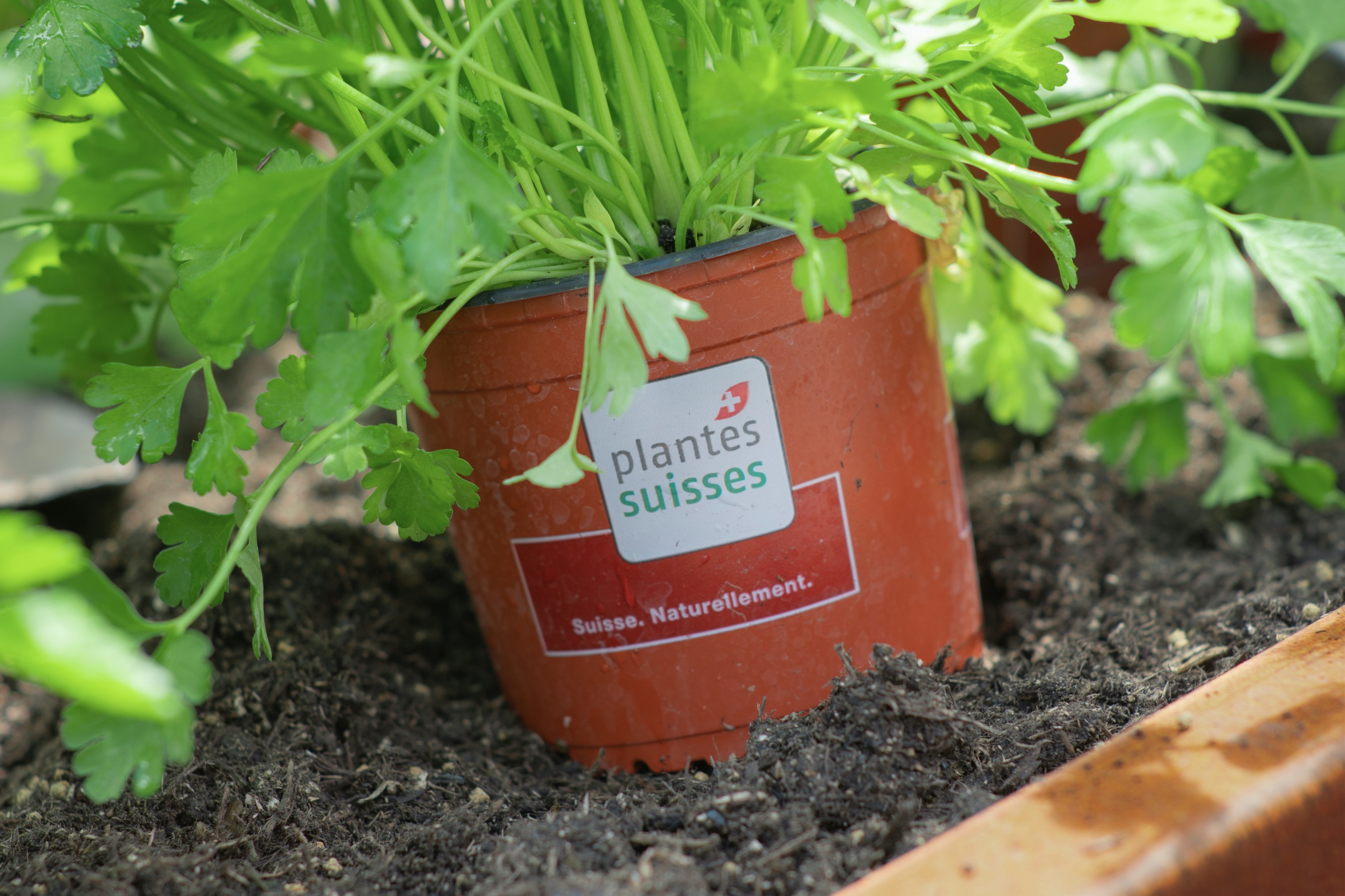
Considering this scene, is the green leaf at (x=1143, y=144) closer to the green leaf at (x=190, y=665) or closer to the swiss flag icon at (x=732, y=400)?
the swiss flag icon at (x=732, y=400)

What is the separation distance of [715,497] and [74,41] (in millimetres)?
565

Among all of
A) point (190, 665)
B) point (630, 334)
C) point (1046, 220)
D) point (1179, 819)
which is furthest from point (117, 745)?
point (1046, 220)

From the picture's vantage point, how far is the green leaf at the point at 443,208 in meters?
0.57

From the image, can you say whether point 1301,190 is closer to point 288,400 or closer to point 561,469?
point 561,469

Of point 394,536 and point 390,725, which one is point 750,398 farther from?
point 394,536

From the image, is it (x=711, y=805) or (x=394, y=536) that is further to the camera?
(x=394, y=536)

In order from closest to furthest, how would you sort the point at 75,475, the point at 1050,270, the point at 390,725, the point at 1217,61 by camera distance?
1. the point at 390,725
2. the point at 75,475
3. the point at 1050,270
4. the point at 1217,61

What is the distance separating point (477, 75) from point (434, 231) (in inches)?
9.2

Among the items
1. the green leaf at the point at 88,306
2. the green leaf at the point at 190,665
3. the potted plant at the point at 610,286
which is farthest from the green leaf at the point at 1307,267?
the green leaf at the point at 88,306

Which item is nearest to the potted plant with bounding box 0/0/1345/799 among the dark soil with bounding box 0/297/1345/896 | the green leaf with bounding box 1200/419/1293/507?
the dark soil with bounding box 0/297/1345/896

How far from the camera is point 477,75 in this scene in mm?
742

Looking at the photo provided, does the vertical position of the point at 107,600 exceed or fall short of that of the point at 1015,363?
it exceeds it

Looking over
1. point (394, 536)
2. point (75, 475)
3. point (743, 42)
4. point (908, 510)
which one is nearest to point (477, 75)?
point (743, 42)

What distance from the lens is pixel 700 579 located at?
0.81 m
